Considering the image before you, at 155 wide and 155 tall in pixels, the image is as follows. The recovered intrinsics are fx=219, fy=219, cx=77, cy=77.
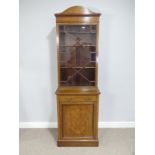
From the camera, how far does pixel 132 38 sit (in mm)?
4035

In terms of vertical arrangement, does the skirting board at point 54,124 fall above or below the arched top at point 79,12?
below

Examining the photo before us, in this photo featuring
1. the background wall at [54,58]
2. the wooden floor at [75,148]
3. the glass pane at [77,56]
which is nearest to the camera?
the wooden floor at [75,148]

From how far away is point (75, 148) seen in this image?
10.7 feet

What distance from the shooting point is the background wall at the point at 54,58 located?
398 centimetres

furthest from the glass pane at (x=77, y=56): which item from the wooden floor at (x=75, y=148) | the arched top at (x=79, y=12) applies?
the wooden floor at (x=75, y=148)

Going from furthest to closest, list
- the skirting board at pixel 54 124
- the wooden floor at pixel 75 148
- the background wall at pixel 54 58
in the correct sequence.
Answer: the skirting board at pixel 54 124
the background wall at pixel 54 58
the wooden floor at pixel 75 148

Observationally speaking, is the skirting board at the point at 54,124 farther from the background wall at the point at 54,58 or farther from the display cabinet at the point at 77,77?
the display cabinet at the point at 77,77

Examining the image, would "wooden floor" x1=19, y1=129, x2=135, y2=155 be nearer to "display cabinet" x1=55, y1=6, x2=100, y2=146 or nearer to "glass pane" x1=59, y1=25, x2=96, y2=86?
"display cabinet" x1=55, y1=6, x2=100, y2=146

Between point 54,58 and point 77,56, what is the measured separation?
67 cm

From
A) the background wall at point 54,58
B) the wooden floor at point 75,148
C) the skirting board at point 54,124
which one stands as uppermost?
the background wall at point 54,58

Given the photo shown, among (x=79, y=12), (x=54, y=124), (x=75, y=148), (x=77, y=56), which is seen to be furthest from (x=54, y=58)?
(x=75, y=148)

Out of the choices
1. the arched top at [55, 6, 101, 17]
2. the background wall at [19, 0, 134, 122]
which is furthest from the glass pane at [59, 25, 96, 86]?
the background wall at [19, 0, 134, 122]
